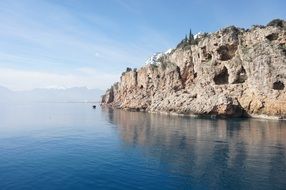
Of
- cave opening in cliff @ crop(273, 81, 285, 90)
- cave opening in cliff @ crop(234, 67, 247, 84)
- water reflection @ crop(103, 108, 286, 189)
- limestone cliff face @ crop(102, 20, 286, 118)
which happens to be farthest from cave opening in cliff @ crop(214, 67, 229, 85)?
water reflection @ crop(103, 108, 286, 189)

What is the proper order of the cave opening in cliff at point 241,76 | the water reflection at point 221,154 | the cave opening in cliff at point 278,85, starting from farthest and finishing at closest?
the cave opening in cliff at point 241,76
the cave opening in cliff at point 278,85
the water reflection at point 221,154

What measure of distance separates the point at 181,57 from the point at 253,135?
96.0 meters

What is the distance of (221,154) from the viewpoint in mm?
50969

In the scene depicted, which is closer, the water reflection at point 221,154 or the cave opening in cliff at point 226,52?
the water reflection at point 221,154

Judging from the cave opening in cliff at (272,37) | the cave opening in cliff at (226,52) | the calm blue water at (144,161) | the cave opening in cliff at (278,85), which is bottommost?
the calm blue water at (144,161)

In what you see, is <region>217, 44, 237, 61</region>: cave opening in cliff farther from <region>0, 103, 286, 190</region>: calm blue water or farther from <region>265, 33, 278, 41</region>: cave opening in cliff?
<region>0, 103, 286, 190</region>: calm blue water

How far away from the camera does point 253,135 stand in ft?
233

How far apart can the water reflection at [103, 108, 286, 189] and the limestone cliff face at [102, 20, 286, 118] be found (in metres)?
34.2

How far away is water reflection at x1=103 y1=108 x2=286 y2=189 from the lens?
3669 centimetres

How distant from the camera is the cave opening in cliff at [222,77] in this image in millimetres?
134738

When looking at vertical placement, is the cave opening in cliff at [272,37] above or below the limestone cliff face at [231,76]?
above

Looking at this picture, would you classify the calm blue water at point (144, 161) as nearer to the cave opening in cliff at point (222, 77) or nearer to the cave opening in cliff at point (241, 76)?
the cave opening in cliff at point (241, 76)

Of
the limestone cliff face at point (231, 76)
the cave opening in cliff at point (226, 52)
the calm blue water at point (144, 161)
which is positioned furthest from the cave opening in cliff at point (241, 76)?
the calm blue water at point (144, 161)

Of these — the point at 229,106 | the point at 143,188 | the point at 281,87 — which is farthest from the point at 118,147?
the point at 281,87
